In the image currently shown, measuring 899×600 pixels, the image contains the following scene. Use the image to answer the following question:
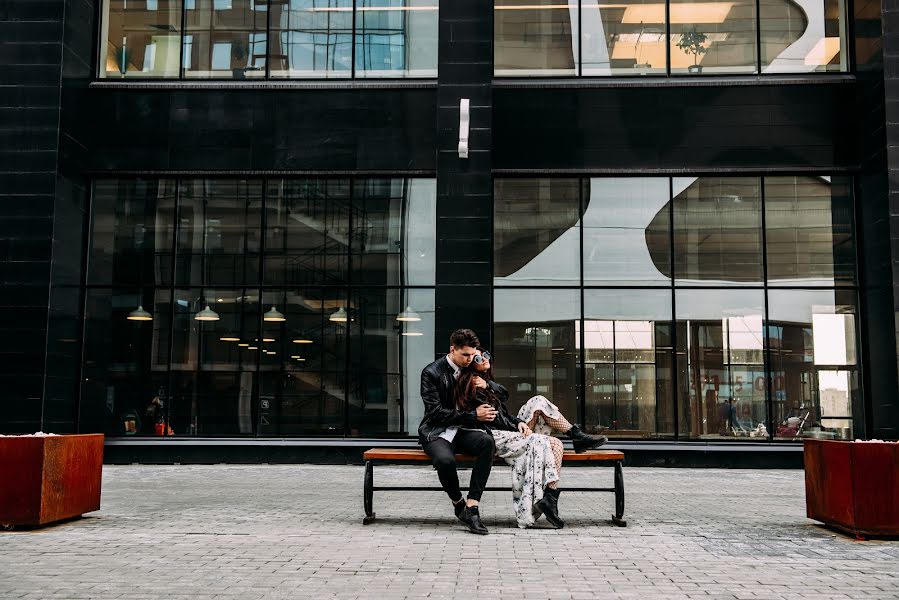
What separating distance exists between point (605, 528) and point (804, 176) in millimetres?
10057

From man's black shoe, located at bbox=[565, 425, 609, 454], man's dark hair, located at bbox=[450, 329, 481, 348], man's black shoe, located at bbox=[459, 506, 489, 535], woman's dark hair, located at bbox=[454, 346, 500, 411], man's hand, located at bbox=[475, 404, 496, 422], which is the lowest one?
man's black shoe, located at bbox=[459, 506, 489, 535]

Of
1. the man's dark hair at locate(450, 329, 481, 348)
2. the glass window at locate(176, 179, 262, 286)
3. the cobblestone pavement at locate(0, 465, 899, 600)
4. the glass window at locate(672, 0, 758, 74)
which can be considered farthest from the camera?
the glass window at locate(672, 0, 758, 74)

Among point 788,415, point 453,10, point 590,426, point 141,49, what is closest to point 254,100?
point 141,49

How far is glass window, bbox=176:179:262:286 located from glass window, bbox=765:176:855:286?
9.17 metres

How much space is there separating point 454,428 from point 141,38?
11.9 metres

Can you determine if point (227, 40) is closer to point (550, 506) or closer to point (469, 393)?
point (469, 393)

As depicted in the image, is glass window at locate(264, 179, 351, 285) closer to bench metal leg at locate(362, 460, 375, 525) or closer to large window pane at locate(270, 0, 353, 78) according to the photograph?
large window pane at locate(270, 0, 353, 78)

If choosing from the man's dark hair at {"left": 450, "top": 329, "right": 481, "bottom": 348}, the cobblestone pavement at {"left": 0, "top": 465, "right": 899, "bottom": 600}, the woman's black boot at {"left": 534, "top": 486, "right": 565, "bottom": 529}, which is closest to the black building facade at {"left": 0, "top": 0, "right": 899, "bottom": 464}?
the cobblestone pavement at {"left": 0, "top": 465, "right": 899, "bottom": 600}

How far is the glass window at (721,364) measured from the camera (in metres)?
15.5

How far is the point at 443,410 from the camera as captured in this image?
8.42 meters

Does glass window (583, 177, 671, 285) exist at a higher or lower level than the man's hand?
higher

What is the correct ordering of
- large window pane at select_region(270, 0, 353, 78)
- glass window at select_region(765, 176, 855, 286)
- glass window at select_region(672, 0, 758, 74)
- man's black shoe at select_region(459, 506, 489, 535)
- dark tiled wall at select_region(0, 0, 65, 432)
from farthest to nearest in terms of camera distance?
1. large window pane at select_region(270, 0, 353, 78)
2. glass window at select_region(672, 0, 758, 74)
3. glass window at select_region(765, 176, 855, 286)
4. dark tiled wall at select_region(0, 0, 65, 432)
5. man's black shoe at select_region(459, 506, 489, 535)

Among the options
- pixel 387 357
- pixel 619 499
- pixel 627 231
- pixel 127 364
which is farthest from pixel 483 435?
pixel 127 364

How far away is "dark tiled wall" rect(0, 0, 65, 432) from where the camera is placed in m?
15.4
